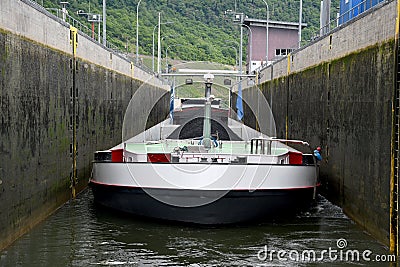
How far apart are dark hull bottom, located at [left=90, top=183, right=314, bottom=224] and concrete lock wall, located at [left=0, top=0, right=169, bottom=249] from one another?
1.96 m

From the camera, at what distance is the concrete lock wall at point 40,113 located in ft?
42.3

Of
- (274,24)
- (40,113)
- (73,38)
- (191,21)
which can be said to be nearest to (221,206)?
(40,113)

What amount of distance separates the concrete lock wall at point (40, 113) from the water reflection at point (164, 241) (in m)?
0.54

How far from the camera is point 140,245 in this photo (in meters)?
14.0

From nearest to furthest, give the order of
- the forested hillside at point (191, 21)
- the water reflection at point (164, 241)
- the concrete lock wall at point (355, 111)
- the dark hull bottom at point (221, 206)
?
the water reflection at point (164, 241) < the concrete lock wall at point (355, 111) < the dark hull bottom at point (221, 206) < the forested hillside at point (191, 21)

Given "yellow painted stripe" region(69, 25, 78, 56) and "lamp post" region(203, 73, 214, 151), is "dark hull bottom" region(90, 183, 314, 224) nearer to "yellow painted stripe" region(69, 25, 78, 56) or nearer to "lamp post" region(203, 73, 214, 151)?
"lamp post" region(203, 73, 214, 151)

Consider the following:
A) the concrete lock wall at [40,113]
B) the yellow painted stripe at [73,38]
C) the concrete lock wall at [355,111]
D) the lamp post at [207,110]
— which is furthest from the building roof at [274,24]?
the lamp post at [207,110]

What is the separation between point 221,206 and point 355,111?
158 inches

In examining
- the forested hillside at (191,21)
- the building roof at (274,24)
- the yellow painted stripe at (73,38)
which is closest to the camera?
the yellow painted stripe at (73,38)

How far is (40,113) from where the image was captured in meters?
15.5

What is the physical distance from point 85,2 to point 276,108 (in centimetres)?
5285


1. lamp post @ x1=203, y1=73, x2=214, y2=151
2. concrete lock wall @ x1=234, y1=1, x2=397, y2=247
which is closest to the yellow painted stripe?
lamp post @ x1=203, y1=73, x2=214, y2=151

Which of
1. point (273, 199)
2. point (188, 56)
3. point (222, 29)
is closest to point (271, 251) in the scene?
point (273, 199)

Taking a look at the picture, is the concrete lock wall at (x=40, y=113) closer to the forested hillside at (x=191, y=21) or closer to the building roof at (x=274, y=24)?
the building roof at (x=274, y=24)
